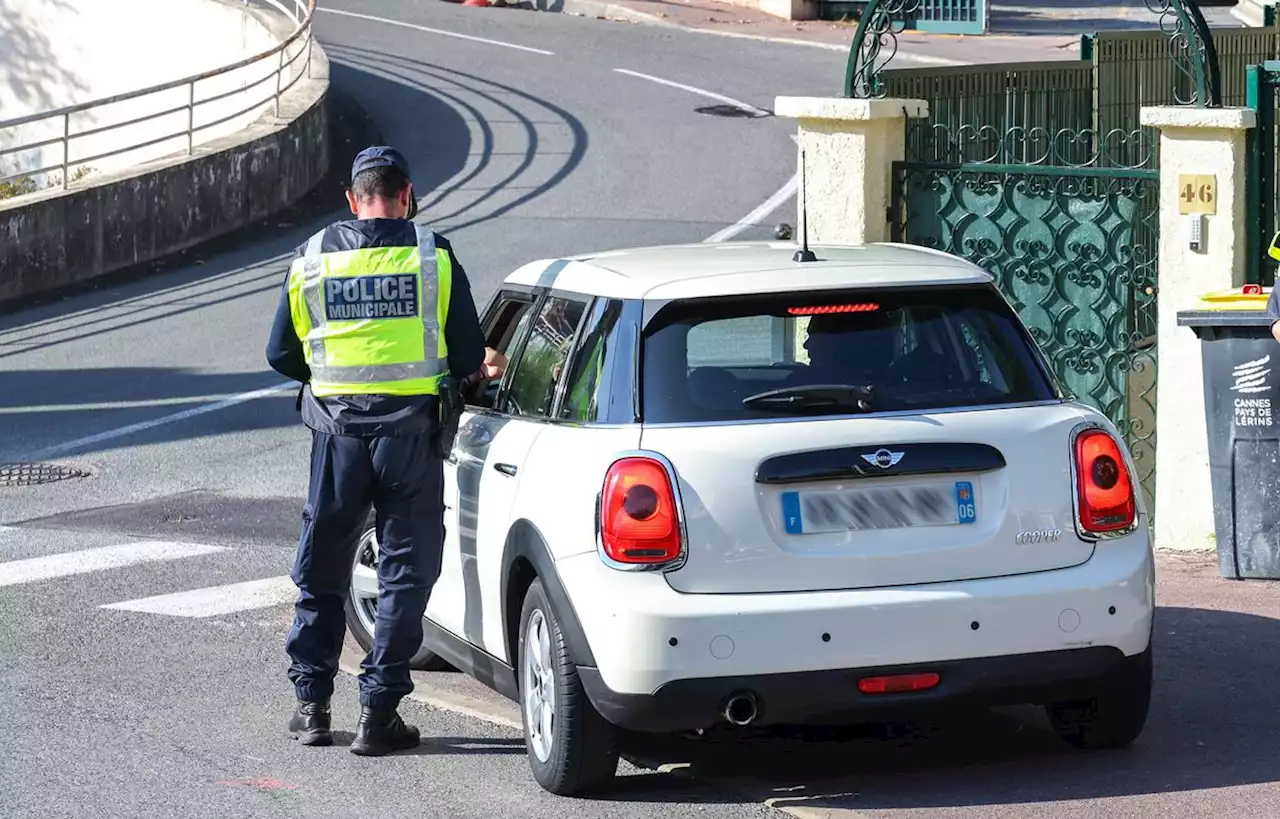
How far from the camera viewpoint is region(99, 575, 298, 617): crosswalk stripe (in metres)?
8.59

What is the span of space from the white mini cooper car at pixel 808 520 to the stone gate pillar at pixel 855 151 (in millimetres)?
4111

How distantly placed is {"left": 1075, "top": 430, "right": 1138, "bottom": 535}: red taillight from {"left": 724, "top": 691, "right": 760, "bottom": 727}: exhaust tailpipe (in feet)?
3.41

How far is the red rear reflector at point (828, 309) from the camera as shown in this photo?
605 centimetres

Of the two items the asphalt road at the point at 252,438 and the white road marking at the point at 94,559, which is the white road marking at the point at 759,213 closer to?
the asphalt road at the point at 252,438

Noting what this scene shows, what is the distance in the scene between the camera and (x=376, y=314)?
6410 mm

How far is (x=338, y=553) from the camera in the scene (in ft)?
21.5

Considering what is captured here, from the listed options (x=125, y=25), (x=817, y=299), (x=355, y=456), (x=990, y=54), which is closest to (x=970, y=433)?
(x=817, y=299)

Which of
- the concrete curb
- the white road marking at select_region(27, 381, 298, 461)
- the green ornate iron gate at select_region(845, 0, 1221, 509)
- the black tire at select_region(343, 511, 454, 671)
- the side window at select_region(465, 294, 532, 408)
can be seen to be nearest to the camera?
the side window at select_region(465, 294, 532, 408)

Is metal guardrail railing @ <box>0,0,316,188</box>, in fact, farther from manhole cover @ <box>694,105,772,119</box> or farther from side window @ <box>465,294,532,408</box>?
side window @ <box>465,294,532,408</box>

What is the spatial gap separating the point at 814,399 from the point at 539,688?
1153mm

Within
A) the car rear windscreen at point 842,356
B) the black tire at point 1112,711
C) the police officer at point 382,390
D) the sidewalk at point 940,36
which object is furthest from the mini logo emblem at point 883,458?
the sidewalk at point 940,36

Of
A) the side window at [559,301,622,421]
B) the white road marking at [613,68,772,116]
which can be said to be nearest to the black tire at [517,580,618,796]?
the side window at [559,301,622,421]

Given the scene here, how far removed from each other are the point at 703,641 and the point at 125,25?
29.0 metres

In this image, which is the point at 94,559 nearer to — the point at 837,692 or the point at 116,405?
the point at 116,405
